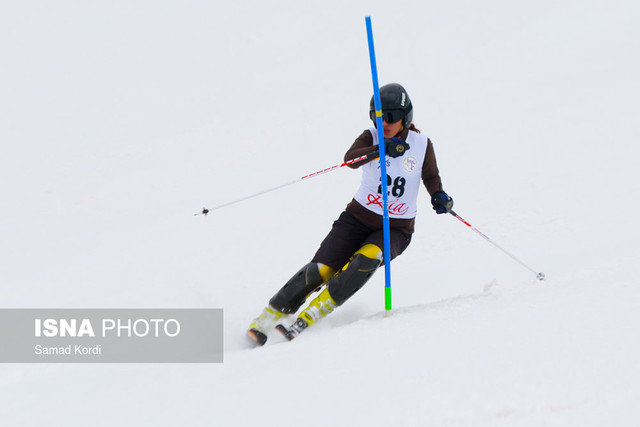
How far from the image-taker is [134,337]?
462 centimetres

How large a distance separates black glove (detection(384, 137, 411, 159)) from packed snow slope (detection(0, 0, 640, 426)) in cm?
93

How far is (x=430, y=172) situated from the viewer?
4.31 metres

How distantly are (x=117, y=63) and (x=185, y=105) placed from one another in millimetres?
1749

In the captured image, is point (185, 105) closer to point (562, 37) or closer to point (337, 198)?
point (337, 198)

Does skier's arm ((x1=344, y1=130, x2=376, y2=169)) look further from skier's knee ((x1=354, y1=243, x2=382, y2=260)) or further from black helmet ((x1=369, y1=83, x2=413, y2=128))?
skier's knee ((x1=354, y1=243, x2=382, y2=260))

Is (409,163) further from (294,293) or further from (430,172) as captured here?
(294,293)

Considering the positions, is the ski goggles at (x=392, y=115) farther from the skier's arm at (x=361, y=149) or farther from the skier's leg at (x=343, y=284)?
the skier's leg at (x=343, y=284)

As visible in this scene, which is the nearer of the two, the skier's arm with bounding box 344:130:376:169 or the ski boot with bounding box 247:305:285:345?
the skier's arm with bounding box 344:130:376:169

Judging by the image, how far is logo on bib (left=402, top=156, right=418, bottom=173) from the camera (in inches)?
165

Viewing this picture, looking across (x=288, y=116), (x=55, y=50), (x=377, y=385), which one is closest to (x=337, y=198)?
(x=288, y=116)

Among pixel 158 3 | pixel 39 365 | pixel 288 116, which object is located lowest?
pixel 39 365

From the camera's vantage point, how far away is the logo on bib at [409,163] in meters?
4.20

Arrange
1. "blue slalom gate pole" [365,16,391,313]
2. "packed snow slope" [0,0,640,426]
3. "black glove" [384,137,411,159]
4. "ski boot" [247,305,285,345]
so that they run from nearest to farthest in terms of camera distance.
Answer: "packed snow slope" [0,0,640,426] → "blue slalom gate pole" [365,16,391,313] → "black glove" [384,137,411,159] → "ski boot" [247,305,285,345]

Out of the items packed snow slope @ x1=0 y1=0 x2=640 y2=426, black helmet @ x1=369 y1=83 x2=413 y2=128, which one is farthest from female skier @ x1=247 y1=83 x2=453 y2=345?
packed snow slope @ x1=0 y1=0 x2=640 y2=426
